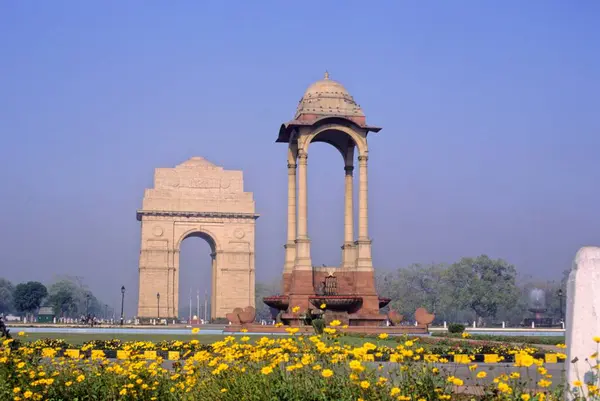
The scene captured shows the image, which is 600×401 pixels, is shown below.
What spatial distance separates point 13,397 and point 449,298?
75619 mm

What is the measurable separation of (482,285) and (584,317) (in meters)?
75.2

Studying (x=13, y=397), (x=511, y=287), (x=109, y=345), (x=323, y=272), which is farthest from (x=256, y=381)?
(x=511, y=287)

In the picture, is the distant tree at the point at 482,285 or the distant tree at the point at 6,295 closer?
the distant tree at the point at 482,285

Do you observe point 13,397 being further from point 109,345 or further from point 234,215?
point 234,215

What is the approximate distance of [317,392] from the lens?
25.9 feet

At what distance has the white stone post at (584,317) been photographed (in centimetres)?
667

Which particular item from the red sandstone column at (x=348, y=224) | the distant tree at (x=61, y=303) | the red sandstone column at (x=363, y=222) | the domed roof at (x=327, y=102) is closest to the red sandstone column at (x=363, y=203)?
the red sandstone column at (x=363, y=222)

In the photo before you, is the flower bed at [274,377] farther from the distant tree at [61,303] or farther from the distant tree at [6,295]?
the distant tree at [6,295]

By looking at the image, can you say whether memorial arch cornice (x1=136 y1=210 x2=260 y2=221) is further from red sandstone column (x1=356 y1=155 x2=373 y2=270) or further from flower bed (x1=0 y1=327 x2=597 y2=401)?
flower bed (x1=0 y1=327 x2=597 y2=401)

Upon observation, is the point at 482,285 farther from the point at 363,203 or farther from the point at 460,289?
the point at 363,203

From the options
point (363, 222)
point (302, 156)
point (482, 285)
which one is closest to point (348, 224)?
point (363, 222)

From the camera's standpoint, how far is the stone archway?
71.9 m

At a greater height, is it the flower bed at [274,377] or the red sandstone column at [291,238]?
the red sandstone column at [291,238]

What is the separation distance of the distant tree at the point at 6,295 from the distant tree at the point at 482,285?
90344 millimetres
